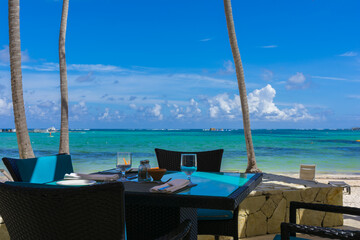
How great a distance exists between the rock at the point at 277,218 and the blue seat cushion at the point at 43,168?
2.16m

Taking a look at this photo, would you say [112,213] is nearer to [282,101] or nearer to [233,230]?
[233,230]

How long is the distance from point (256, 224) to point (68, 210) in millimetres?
2889

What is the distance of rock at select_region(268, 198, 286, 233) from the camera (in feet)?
12.7

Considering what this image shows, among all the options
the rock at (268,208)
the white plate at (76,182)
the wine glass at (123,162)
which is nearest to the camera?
the white plate at (76,182)

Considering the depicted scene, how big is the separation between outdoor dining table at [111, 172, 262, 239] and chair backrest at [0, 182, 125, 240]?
0.44 metres

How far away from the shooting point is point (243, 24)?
157ft

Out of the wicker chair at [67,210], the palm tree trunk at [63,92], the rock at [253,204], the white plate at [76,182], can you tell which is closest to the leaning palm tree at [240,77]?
the rock at [253,204]

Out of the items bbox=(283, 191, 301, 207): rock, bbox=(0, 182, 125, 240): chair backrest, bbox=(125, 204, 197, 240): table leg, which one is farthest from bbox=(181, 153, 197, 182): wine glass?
bbox=(283, 191, 301, 207): rock

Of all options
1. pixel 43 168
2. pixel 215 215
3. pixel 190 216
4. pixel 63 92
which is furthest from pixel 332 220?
pixel 63 92

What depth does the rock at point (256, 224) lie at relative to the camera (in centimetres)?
378

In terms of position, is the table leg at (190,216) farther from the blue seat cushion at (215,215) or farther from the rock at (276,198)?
the rock at (276,198)

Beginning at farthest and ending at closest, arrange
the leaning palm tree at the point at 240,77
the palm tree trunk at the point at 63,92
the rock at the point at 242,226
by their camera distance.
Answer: the palm tree trunk at the point at 63,92
the leaning palm tree at the point at 240,77
the rock at the point at 242,226

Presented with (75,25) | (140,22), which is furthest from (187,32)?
(75,25)

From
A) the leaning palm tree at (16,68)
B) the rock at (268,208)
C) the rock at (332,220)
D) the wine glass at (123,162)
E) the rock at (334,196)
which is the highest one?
the leaning palm tree at (16,68)
